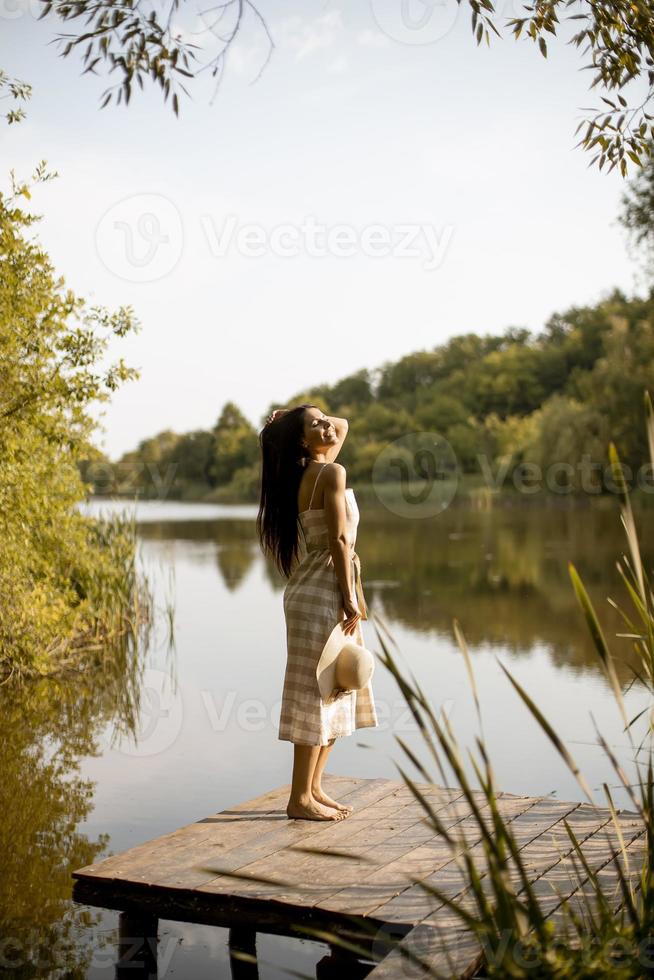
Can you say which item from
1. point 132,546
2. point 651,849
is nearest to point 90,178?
point 132,546

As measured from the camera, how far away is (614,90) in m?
4.32

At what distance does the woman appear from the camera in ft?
12.6

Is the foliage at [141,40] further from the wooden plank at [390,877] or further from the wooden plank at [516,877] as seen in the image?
the wooden plank at [516,877]

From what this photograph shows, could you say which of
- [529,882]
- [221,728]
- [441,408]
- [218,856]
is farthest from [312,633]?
[441,408]

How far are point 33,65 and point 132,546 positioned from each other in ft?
13.8

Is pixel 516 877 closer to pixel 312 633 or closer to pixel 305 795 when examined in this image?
pixel 305 795

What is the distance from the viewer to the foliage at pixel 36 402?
6.86 metres

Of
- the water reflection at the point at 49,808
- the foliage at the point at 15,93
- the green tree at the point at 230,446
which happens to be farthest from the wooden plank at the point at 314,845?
the green tree at the point at 230,446

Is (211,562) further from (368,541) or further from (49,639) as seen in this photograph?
(49,639)

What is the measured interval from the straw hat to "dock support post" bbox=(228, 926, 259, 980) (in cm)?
84

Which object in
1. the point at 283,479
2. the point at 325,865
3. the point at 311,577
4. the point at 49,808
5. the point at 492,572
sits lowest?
the point at 49,808

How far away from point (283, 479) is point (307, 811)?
122 cm

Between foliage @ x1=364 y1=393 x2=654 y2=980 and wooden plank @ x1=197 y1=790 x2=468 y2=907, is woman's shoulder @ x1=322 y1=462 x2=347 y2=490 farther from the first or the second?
foliage @ x1=364 y1=393 x2=654 y2=980

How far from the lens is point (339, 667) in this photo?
12.7 ft
